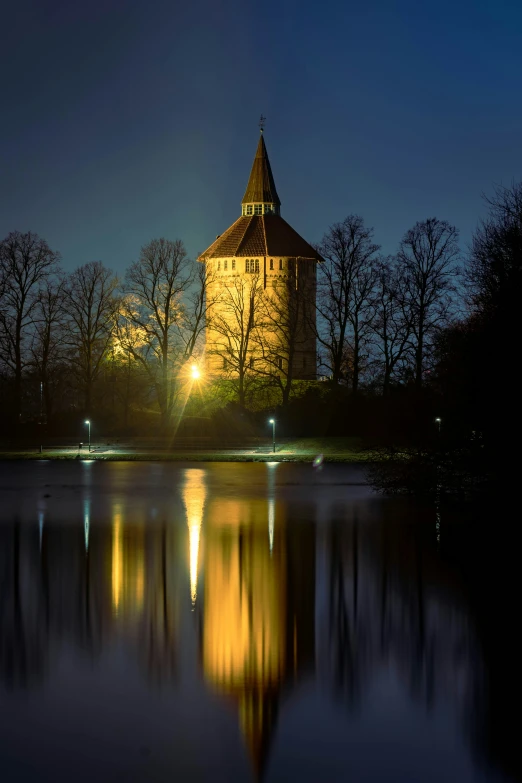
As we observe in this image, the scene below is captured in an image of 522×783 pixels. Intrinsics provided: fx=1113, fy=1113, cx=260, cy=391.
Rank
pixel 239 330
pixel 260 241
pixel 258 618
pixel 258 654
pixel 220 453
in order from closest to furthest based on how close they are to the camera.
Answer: pixel 258 654
pixel 258 618
pixel 220 453
pixel 239 330
pixel 260 241

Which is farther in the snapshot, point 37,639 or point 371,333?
point 371,333

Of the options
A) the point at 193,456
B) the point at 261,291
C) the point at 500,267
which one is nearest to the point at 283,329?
the point at 261,291

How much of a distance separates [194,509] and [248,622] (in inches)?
559

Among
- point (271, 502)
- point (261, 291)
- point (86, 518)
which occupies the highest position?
point (261, 291)

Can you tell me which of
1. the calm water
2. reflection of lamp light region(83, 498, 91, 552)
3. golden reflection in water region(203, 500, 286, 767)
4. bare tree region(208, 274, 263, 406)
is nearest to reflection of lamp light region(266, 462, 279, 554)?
golden reflection in water region(203, 500, 286, 767)

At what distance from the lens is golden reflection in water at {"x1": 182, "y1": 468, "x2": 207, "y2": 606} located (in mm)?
17312

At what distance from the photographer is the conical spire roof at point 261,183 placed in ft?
315

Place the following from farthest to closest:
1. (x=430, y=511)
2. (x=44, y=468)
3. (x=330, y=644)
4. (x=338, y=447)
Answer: (x=338, y=447), (x=44, y=468), (x=430, y=511), (x=330, y=644)

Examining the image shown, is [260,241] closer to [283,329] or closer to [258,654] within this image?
[283,329]

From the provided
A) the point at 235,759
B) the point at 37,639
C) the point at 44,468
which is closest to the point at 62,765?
the point at 235,759

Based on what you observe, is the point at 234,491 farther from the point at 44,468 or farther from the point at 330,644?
the point at 330,644

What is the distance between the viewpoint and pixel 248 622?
535 inches

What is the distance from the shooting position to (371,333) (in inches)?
2734

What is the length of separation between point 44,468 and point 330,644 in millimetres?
34551
